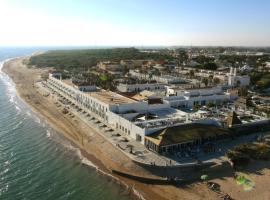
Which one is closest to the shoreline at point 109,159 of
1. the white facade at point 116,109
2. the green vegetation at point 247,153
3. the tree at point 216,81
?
the white facade at point 116,109

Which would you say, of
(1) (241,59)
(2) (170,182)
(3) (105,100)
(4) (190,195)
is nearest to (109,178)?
(2) (170,182)

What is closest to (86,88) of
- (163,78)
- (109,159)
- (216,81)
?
(163,78)

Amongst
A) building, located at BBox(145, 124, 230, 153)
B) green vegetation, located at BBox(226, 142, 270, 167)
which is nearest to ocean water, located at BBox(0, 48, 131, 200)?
building, located at BBox(145, 124, 230, 153)

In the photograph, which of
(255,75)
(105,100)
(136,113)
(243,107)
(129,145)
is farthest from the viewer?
(255,75)

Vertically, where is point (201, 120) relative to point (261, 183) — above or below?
above

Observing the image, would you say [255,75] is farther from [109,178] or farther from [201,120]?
[109,178]

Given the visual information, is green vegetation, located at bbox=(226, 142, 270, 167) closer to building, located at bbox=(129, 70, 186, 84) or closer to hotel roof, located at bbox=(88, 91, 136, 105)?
hotel roof, located at bbox=(88, 91, 136, 105)

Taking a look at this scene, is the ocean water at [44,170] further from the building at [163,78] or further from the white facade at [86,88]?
the building at [163,78]

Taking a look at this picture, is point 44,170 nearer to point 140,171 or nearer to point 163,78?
point 140,171
